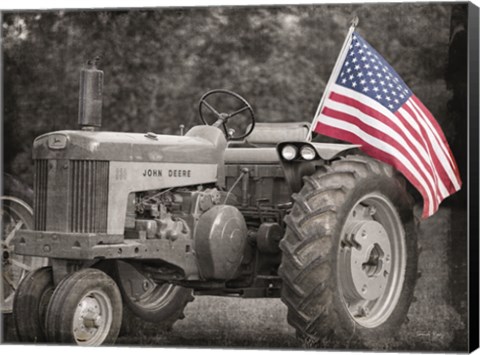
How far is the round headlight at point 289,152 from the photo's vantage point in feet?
25.1

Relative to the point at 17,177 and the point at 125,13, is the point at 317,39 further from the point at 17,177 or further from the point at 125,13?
the point at 17,177

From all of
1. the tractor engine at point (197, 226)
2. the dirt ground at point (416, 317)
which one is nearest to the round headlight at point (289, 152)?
the tractor engine at point (197, 226)

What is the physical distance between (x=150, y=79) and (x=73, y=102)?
2.28 ft

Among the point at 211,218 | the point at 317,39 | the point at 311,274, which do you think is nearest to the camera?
the point at 311,274

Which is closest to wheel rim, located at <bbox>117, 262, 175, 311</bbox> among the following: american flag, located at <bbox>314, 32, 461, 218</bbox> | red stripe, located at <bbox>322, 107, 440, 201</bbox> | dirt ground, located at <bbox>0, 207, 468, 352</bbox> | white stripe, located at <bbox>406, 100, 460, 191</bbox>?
dirt ground, located at <bbox>0, 207, 468, 352</bbox>

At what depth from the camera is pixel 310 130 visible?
8.45m

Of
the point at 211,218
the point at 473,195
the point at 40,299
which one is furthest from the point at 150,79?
the point at 473,195

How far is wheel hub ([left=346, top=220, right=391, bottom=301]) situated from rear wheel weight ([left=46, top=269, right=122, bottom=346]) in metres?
1.79

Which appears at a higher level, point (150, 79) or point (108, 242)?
point (150, 79)

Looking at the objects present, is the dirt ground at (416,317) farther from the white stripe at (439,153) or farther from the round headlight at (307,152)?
the round headlight at (307,152)

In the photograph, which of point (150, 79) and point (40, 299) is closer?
point (40, 299)

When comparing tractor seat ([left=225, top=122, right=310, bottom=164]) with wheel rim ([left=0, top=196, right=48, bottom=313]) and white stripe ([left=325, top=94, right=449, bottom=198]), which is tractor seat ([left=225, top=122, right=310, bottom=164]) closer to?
white stripe ([left=325, top=94, right=449, bottom=198])

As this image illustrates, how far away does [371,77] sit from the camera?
8.27m

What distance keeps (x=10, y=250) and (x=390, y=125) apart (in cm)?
337
